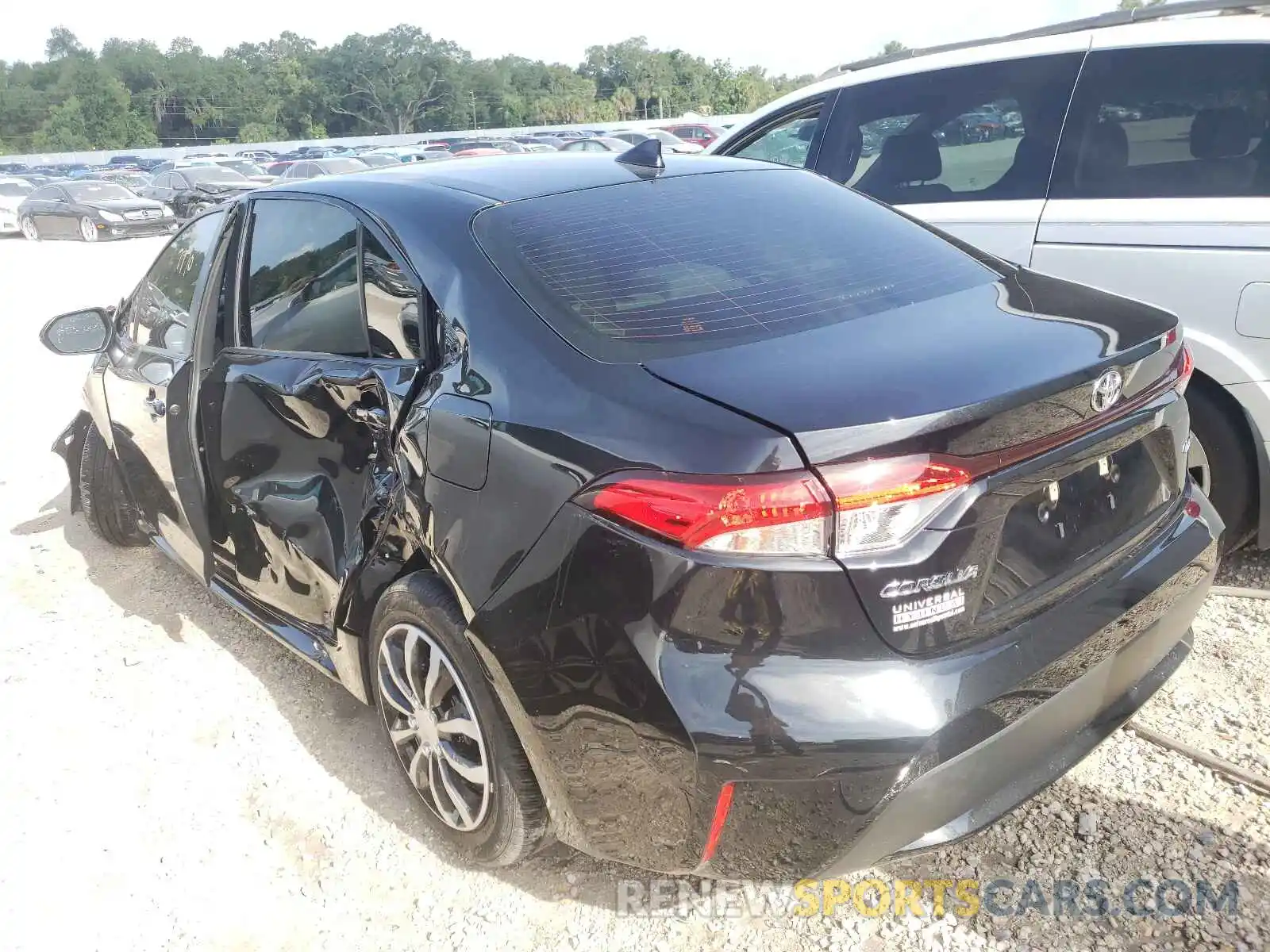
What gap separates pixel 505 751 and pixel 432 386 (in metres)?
0.83

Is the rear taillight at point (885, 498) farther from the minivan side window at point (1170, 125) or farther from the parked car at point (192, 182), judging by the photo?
the parked car at point (192, 182)

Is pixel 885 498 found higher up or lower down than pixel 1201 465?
higher up

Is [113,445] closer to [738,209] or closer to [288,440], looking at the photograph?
[288,440]

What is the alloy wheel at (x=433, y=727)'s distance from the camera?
2283 mm

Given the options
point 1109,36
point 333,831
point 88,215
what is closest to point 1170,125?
point 1109,36

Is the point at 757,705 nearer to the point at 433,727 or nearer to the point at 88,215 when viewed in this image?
the point at 433,727

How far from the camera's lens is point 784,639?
5.53ft

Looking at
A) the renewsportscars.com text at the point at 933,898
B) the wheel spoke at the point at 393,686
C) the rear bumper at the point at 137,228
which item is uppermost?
Result: the wheel spoke at the point at 393,686

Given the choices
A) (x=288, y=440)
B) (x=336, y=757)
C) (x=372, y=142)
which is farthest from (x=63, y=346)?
(x=372, y=142)

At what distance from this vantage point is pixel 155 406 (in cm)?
345

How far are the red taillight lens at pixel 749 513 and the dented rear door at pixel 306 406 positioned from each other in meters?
0.90

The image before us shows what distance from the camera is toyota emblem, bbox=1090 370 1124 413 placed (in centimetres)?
193

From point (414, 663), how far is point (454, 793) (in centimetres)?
33

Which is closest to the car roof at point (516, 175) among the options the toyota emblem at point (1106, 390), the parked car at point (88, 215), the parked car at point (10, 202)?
the toyota emblem at point (1106, 390)
